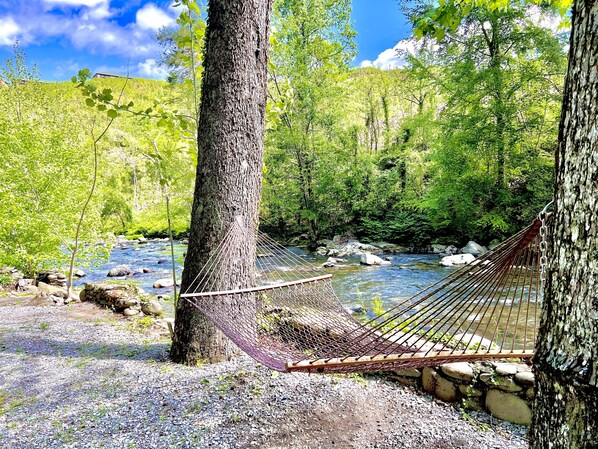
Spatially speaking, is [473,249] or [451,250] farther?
[451,250]

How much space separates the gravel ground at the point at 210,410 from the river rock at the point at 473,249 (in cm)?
586

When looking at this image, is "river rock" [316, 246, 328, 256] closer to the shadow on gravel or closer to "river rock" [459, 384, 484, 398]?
the shadow on gravel

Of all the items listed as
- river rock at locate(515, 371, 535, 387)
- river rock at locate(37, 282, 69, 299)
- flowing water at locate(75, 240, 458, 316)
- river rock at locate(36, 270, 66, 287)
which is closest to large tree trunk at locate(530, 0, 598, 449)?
river rock at locate(515, 371, 535, 387)

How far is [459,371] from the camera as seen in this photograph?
185 cm

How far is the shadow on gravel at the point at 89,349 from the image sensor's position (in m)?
2.35

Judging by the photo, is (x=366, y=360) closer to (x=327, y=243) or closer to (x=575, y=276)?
(x=575, y=276)

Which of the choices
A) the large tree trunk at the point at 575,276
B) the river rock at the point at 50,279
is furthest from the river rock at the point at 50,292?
the large tree trunk at the point at 575,276

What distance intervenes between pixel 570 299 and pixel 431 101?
11498 millimetres

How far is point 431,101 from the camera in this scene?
10789 mm

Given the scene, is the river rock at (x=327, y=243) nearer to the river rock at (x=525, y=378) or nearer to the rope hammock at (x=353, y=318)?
the rope hammock at (x=353, y=318)

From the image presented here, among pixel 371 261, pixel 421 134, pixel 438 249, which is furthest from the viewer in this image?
pixel 421 134

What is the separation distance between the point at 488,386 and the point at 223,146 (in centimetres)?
196

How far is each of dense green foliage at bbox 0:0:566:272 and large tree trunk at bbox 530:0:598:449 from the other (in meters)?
0.97

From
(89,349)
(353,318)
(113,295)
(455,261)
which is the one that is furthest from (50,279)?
(455,261)
